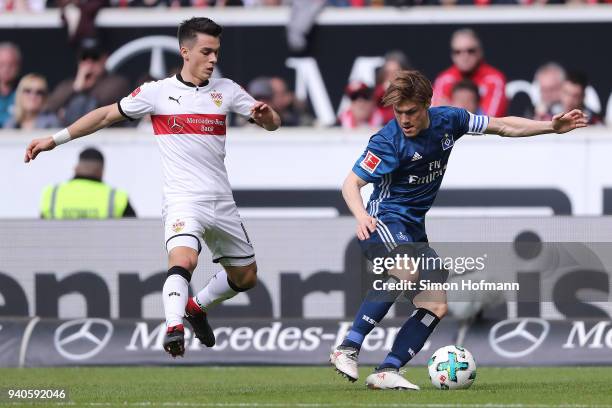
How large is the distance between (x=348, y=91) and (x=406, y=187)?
254 inches

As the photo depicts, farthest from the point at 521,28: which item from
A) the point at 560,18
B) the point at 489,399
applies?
the point at 489,399

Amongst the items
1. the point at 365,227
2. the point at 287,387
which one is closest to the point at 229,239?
the point at 287,387

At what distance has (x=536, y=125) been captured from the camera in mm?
9555

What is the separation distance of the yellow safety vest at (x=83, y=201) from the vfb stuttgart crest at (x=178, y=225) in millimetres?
4238

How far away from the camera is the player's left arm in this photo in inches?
388

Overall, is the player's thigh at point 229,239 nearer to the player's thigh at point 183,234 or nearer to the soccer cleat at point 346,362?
the player's thigh at point 183,234

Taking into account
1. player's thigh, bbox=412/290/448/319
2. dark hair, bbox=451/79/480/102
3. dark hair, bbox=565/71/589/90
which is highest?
dark hair, bbox=565/71/589/90

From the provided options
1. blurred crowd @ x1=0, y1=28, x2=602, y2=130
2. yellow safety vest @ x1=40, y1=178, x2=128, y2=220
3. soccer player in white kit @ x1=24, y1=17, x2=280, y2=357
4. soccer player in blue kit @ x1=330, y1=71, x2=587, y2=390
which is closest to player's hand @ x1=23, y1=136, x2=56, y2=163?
soccer player in white kit @ x1=24, y1=17, x2=280, y2=357

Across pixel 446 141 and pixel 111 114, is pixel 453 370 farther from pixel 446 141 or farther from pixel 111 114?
pixel 111 114

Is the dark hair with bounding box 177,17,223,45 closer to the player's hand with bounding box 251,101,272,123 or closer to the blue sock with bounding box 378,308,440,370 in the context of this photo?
the player's hand with bounding box 251,101,272,123

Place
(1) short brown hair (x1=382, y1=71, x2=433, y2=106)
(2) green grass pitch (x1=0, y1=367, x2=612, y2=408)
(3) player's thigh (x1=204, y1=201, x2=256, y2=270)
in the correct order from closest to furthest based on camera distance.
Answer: (2) green grass pitch (x1=0, y1=367, x2=612, y2=408) → (1) short brown hair (x1=382, y1=71, x2=433, y2=106) → (3) player's thigh (x1=204, y1=201, x2=256, y2=270)

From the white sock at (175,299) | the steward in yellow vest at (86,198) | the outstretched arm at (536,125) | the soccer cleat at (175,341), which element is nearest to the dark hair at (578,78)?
the steward in yellow vest at (86,198)

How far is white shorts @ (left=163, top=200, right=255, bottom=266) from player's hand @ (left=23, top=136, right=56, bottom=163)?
923 mm

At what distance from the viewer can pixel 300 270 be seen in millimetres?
13344
